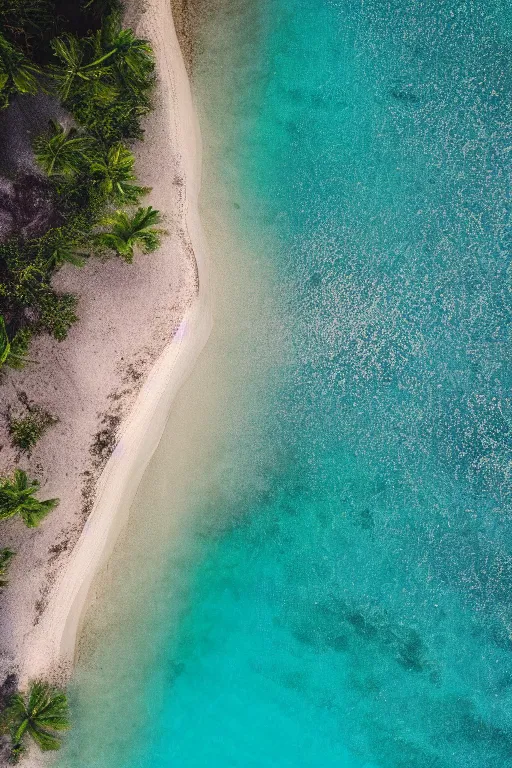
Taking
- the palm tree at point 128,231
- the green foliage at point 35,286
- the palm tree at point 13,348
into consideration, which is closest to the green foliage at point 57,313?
the green foliage at point 35,286

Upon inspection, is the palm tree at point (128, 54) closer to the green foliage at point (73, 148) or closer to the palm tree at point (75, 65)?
the green foliage at point (73, 148)

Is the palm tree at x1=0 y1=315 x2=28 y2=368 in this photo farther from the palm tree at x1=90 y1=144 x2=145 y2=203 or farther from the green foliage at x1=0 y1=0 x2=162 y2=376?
the palm tree at x1=90 y1=144 x2=145 y2=203

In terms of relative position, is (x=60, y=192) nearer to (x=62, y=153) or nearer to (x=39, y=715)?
(x=62, y=153)

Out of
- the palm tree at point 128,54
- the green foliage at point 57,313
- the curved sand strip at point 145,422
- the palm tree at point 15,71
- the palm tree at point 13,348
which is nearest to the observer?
the palm tree at point 15,71

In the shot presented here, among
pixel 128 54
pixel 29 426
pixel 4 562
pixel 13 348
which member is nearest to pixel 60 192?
pixel 128 54

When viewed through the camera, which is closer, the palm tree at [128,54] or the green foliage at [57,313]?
the palm tree at [128,54]

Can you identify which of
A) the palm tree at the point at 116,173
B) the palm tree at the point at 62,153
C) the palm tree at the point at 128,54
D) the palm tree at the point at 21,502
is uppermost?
the palm tree at the point at 128,54
